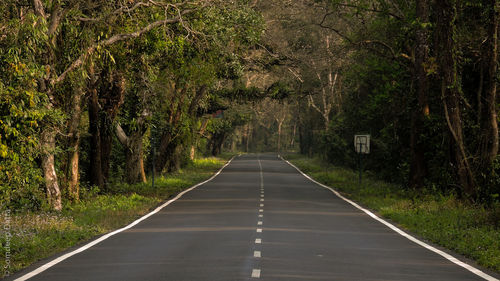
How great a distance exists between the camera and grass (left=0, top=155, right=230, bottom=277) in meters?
14.3

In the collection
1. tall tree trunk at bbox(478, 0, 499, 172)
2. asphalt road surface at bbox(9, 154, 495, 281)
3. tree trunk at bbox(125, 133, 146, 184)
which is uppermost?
tall tree trunk at bbox(478, 0, 499, 172)

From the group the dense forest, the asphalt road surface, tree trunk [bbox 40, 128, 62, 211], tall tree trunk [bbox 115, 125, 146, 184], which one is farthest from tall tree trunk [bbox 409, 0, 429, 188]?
A: tree trunk [bbox 40, 128, 62, 211]

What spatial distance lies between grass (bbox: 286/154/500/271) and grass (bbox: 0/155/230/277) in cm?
725

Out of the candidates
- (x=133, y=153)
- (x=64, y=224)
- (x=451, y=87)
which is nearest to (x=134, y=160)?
(x=133, y=153)

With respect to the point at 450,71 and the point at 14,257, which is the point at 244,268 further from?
the point at 450,71

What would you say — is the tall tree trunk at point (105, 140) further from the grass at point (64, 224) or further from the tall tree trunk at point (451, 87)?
the tall tree trunk at point (451, 87)

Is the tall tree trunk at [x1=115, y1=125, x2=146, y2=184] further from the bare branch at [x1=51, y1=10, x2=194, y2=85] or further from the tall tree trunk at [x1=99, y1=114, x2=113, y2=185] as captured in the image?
the bare branch at [x1=51, y1=10, x2=194, y2=85]

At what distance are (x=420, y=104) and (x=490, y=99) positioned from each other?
6.37m

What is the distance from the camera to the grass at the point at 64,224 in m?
14.3

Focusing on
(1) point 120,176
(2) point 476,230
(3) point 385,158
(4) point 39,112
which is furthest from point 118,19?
(3) point 385,158

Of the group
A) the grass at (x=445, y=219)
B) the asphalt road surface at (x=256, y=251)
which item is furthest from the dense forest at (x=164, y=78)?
the asphalt road surface at (x=256, y=251)

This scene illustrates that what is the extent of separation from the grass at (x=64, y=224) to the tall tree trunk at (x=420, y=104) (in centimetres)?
985

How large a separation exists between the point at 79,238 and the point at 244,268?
591 cm

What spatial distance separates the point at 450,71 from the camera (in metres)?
27.2
